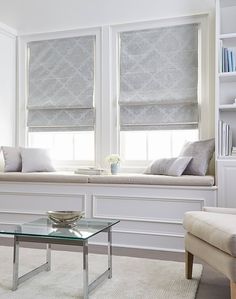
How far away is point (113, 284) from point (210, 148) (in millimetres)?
1759

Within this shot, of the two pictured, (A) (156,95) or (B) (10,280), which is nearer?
(B) (10,280)

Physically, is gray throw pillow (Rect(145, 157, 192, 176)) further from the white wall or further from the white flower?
the white wall

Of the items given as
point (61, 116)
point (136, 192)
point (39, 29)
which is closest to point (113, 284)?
point (136, 192)

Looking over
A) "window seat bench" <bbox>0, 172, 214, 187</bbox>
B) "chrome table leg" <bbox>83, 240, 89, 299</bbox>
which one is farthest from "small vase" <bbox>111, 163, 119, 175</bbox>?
"chrome table leg" <bbox>83, 240, 89, 299</bbox>

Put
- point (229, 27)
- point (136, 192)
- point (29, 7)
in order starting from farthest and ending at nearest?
point (29, 7)
point (229, 27)
point (136, 192)

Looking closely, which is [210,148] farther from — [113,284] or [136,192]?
[113,284]

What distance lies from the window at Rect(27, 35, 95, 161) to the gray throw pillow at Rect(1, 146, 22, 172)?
1.50ft

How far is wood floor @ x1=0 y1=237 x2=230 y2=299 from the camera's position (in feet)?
7.91

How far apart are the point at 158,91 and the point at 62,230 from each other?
228 centimetres

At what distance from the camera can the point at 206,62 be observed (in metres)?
4.04

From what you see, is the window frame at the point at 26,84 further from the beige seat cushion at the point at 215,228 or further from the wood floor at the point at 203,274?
the beige seat cushion at the point at 215,228

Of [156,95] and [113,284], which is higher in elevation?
[156,95]

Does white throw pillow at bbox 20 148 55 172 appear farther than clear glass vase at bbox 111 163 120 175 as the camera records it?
Yes

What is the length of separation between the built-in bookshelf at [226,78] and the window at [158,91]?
33 cm
